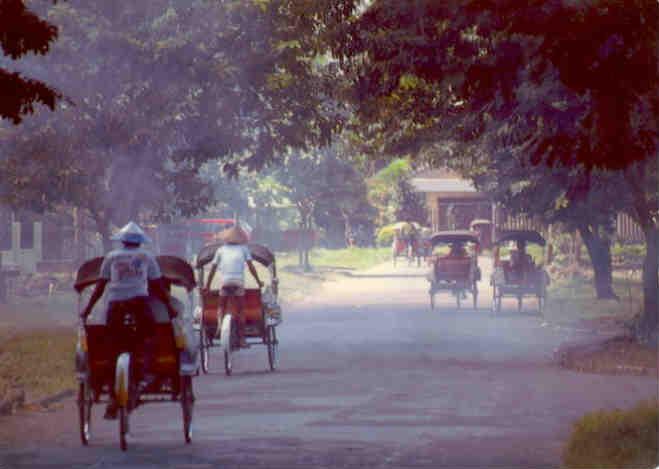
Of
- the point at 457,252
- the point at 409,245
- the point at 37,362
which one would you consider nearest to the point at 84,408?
the point at 37,362

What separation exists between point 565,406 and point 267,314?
16.6 feet

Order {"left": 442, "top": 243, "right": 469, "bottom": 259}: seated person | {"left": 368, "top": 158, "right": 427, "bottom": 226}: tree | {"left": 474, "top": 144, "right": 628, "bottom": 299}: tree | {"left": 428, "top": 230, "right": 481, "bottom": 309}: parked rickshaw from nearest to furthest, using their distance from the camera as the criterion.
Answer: {"left": 474, "top": 144, "right": 628, "bottom": 299}: tree → {"left": 428, "top": 230, "right": 481, "bottom": 309}: parked rickshaw → {"left": 442, "top": 243, "right": 469, "bottom": 259}: seated person → {"left": 368, "top": 158, "right": 427, "bottom": 226}: tree

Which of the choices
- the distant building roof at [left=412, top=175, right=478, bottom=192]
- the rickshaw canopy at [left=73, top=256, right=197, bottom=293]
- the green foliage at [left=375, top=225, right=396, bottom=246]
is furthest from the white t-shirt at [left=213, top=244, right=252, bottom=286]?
the green foliage at [left=375, top=225, right=396, bottom=246]

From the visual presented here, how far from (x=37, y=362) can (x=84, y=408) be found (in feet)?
26.0

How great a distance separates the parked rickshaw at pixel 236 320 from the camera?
17.7 metres

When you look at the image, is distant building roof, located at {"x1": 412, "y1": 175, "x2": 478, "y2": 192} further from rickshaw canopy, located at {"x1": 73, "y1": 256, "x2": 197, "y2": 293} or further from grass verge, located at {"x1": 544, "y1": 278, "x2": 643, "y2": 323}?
rickshaw canopy, located at {"x1": 73, "y1": 256, "x2": 197, "y2": 293}

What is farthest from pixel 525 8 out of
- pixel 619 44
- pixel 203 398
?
pixel 203 398

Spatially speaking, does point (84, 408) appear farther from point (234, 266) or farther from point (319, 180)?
point (319, 180)

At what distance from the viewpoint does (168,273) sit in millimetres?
13125

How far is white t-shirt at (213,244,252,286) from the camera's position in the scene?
17.7 metres

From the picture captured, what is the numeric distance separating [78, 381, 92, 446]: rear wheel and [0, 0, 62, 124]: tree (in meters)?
2.54

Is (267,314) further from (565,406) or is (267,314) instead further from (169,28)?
(169,28)

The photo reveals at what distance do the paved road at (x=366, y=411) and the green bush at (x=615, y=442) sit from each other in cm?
31

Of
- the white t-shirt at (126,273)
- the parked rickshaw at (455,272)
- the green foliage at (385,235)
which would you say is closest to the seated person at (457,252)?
Result: the parked rickshaw at (455,272)
